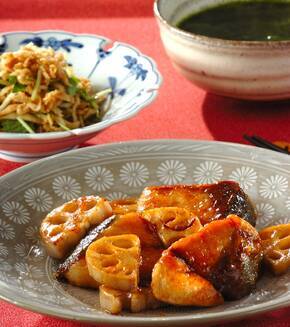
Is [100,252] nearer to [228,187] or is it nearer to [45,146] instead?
[228,187]

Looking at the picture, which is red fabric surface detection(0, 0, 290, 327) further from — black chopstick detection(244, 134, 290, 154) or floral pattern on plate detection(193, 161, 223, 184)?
floral pattern on plate detection(193, 161, 223, 184)

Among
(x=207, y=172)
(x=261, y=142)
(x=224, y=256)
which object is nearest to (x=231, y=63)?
(x=261, y=142)

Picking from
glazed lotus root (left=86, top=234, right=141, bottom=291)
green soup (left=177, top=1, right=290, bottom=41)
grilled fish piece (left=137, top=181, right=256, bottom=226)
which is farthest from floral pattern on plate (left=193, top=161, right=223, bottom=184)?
green soup (left=177, top=1, right=290, bottom=41)

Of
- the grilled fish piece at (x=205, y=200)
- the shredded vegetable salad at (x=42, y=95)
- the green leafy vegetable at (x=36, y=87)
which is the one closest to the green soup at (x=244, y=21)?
the shredded vegetable salad at (x=42, y=95)

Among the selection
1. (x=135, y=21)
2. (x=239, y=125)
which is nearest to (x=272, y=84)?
(x=239, y=125)

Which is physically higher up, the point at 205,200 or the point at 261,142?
the point at 205,200

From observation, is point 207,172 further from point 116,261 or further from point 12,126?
point 12,126
